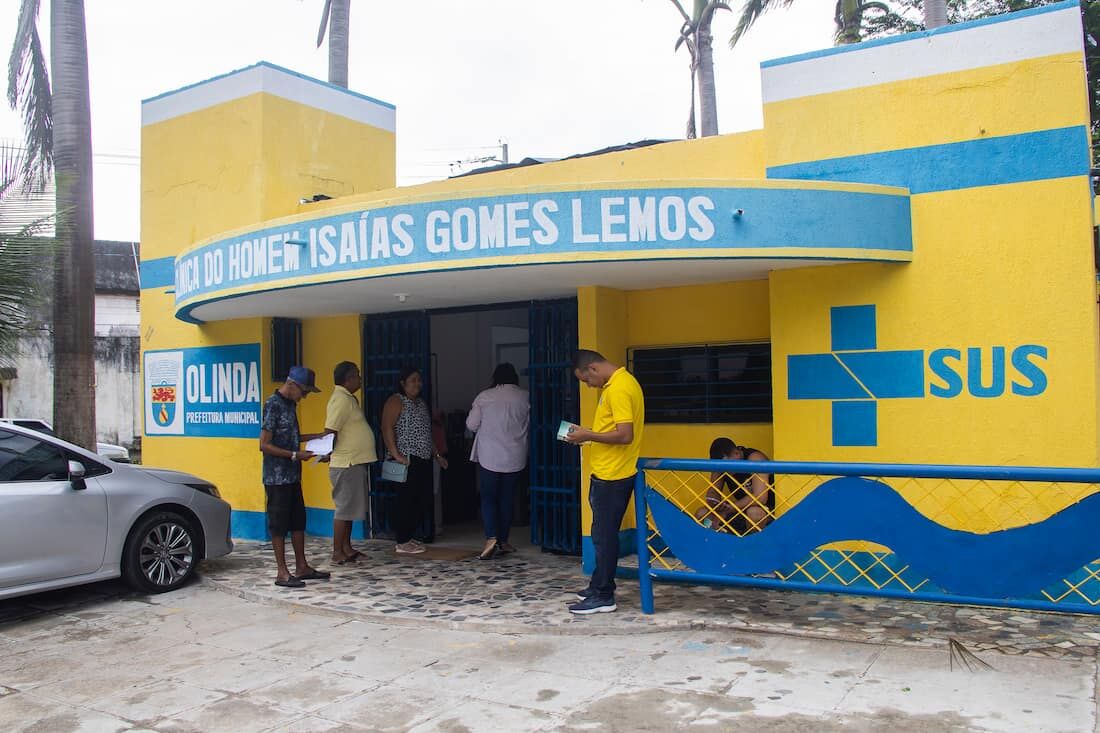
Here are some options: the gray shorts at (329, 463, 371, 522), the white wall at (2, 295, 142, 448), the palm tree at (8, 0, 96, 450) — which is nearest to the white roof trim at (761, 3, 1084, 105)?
the gray shorts at (329, 463, 371, 522)

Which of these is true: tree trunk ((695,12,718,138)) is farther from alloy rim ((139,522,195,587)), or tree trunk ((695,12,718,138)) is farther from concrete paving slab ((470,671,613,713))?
concrete paving slab ((470,671,613,713))

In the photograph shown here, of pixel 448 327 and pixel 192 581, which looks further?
pixel 448 327

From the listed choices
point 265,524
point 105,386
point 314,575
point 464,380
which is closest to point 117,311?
point 105,386

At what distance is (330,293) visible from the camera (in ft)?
24.1

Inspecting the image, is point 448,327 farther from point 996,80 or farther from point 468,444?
point 996,80

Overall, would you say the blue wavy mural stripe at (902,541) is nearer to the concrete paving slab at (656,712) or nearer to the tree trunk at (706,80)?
the concrete paving slab at (656,712)

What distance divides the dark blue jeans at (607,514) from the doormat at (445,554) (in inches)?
93.9

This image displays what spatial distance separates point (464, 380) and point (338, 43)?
7369 millimetres

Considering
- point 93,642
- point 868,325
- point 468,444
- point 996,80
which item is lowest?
point 93,642

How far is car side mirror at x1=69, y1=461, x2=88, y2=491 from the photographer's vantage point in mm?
6461

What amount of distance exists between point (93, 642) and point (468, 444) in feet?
16.7

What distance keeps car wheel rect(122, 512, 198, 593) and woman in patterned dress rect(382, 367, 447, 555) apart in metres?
1.75

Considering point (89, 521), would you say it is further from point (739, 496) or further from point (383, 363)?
point (739, 496)

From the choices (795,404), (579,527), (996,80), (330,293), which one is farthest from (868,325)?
(330,293)
